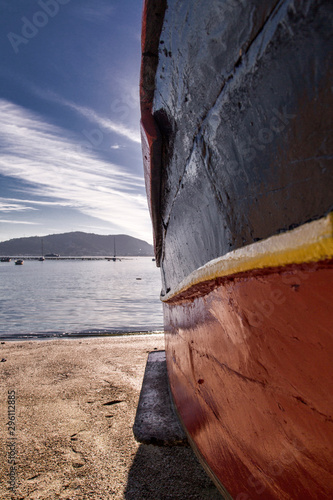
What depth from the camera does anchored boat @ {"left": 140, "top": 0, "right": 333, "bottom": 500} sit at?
25.6 inches

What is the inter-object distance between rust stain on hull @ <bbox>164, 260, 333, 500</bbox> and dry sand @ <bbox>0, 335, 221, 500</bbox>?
0.64m

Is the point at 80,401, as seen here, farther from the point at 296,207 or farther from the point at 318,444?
the point at 296,207

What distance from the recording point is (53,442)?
2387 millimetres

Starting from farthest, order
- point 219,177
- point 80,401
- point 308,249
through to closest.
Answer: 1. point 80,401
2. point 219,177
3. point 308,249

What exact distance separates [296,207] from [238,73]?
426 millimetres

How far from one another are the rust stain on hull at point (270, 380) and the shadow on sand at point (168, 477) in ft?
1.46

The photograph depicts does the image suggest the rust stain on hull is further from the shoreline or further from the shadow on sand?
the shoreline

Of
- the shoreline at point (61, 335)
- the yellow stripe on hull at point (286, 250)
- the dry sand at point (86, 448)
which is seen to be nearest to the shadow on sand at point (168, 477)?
the dry sand at point (86, 448)

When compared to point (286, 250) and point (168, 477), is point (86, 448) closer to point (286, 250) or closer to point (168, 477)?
point (168, 477)

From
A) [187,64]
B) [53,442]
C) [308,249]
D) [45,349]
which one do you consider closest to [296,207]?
[308,249]

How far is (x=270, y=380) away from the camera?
A: 94cm

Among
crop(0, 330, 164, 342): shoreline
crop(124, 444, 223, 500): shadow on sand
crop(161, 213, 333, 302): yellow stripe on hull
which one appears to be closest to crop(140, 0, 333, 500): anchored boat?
crop(161, 213, 333, 302): yellow stripe on hull

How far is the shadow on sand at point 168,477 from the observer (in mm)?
1806

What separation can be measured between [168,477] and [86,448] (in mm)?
697
